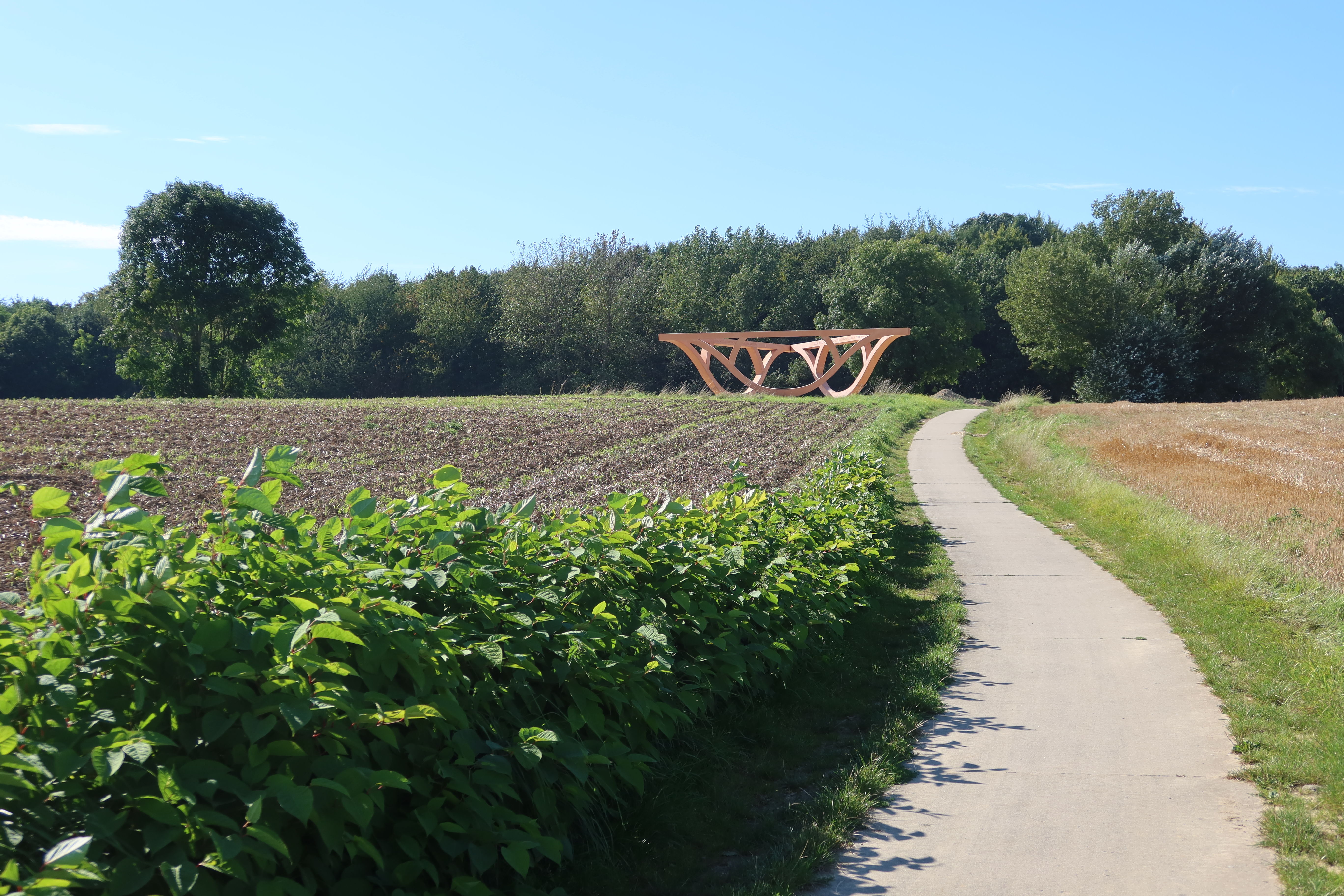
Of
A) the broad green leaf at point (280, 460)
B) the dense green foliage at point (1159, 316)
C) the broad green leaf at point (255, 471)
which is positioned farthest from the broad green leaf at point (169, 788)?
the dense green foliage at point (1159, 316)

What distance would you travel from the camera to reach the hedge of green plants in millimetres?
2123

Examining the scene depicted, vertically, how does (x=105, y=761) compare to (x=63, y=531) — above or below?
below

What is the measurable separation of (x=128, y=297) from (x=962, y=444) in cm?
3823

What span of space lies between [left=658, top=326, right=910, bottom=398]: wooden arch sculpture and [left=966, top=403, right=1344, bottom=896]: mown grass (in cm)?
2474

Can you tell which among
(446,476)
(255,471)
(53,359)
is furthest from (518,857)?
(53,359)

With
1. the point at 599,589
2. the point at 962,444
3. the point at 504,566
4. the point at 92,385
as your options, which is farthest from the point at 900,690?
the point at 92,385

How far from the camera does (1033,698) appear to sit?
5.21 m

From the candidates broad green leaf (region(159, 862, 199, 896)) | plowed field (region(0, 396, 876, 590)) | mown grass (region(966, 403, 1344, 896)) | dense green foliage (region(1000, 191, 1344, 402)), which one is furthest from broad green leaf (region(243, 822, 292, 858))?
dense green foliage (region(1000, 191, 1344, 402))

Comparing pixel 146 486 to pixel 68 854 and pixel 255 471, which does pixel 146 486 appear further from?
pixel 68 854

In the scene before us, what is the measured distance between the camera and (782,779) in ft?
14.3

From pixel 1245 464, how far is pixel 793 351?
84.8 feet

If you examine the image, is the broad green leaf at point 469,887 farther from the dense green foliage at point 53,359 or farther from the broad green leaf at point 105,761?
the dense green foliage at point 53,359

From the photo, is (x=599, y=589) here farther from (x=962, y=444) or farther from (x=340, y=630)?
(x=962, y=444)

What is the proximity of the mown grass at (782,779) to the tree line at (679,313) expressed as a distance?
40.9 m
